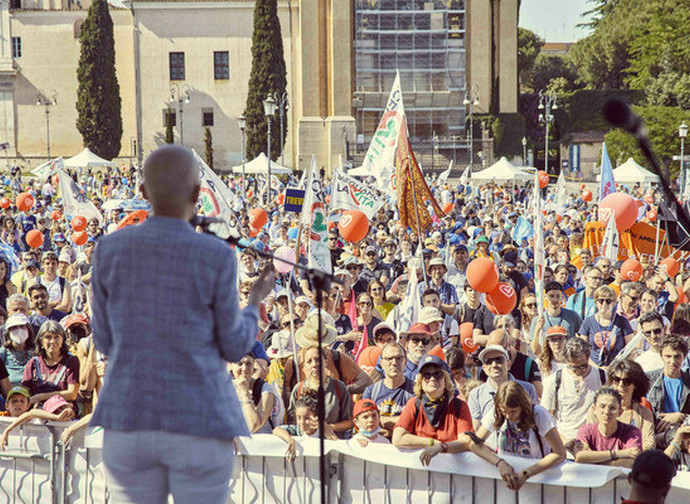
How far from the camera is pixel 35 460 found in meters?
5.96

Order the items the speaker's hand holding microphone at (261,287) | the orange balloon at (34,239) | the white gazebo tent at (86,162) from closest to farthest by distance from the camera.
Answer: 1. the speaker's hand holding microphone at (261,287)
2. the orange balloon at (34,239)
3. the white gazebo tent at (86,162)

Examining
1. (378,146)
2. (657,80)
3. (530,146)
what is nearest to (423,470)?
(378,146)

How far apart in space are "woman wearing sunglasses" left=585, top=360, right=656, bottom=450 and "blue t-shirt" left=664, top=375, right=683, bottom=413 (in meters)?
0.53

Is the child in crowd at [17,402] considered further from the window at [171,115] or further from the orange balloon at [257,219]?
the window at [171,115]

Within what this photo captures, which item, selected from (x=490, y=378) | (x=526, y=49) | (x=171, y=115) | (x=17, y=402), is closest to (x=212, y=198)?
(x=17, y=402)

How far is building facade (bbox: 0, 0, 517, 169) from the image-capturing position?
57625 mm

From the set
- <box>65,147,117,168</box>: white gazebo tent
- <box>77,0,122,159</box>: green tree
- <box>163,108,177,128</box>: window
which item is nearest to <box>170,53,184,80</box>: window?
<box>163,108,177,128</box>: window

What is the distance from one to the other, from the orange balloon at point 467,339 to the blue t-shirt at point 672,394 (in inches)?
86.9

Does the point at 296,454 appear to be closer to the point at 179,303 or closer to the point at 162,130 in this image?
the point at 179,303

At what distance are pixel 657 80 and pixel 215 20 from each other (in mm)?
25933

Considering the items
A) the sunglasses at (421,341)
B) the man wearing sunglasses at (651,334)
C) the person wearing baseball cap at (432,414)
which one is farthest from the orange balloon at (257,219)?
the person wearing baseball cap at (432,414)

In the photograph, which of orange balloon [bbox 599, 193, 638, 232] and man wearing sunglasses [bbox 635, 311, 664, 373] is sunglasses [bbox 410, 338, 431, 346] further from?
orange balloon [bbox 599, 193, 638, 232]

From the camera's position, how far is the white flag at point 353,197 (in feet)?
48.9

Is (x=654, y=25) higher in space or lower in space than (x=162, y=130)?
higher
